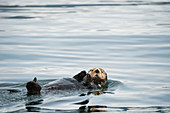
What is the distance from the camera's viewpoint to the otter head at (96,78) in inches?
316

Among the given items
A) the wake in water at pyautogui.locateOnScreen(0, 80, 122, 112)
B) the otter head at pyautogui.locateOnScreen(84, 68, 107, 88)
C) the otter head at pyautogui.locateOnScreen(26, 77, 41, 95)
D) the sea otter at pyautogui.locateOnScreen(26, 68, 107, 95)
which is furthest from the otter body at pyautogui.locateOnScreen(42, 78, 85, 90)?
the otter head at pyautogui.locateOnScreen(26, 77, 41, 95)

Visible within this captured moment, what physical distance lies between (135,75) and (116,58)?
204 cm

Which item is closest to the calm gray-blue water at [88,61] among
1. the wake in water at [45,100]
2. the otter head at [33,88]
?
the wake in water at [45,100]

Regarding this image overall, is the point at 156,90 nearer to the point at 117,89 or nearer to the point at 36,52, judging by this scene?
the point at 117,89

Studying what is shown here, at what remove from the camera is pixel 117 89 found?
26.6 ft

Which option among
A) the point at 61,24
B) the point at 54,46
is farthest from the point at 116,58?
the point at 61,24

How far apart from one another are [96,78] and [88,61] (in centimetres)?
281

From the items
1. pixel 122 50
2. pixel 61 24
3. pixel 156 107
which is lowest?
pixel 156 107

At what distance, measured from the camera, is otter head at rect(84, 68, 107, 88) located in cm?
804

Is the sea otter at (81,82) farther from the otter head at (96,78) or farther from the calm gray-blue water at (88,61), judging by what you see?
the calm gray-blue water at (88,61)

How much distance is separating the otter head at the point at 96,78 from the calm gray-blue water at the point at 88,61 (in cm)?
22

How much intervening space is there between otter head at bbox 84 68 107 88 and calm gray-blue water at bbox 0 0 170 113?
0.73 feet

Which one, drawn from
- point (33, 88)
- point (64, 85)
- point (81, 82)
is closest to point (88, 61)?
point (81, 82)

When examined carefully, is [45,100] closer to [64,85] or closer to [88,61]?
[64,85]
